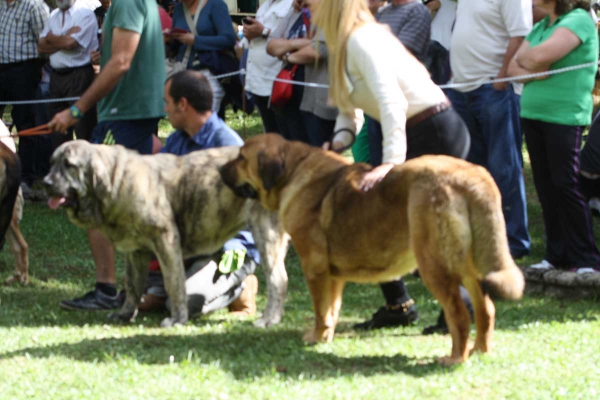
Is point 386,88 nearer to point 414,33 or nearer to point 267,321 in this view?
point 267,321

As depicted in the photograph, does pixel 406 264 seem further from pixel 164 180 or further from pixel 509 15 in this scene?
pixel 509 15

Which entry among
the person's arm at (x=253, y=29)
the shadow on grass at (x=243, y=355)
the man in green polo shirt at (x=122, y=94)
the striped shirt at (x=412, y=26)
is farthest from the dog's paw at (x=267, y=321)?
the person's arm at (x=253, y=29)

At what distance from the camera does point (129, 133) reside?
7508 mm

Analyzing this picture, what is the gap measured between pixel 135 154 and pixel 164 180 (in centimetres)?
27

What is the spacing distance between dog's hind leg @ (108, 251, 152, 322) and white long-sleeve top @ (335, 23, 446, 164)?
207cm

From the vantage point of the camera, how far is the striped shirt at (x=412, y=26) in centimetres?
782

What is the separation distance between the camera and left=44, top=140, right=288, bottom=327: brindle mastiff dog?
6750 millimetres

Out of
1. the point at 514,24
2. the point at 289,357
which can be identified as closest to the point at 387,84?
the point at 289,357

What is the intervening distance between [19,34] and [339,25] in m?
7.89

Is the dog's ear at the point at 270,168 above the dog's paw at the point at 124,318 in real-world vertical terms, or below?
above

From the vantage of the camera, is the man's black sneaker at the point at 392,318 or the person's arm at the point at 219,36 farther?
the person's arm at the point at 219,36

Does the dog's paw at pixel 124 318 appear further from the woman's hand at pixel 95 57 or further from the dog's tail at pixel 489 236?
the woman's hand at pixel 95 57

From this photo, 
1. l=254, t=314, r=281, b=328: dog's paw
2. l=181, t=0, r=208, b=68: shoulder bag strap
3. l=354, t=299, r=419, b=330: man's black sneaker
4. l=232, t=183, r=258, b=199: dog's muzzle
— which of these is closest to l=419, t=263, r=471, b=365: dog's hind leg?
l=354, t=299, r=419, b=330: man's black sneaker

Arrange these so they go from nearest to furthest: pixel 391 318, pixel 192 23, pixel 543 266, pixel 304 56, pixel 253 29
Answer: pixel 391 318, pixel 543 266, pixel 304 56, pixel 253 29, pixel 192 23
